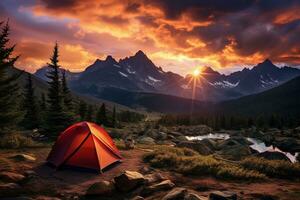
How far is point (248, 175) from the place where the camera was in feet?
50.0

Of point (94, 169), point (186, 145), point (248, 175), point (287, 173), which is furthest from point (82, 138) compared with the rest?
point (186, 145)

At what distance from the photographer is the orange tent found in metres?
16.8

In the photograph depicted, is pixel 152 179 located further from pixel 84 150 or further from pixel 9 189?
pixel 9 189

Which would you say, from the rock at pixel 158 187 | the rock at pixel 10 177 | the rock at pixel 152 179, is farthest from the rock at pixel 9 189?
the rock at pixel 152 179

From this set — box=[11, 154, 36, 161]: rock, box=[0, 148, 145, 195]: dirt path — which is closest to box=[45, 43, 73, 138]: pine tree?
box=[0, 148, 145, 195]: dirt path

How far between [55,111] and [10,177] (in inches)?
851

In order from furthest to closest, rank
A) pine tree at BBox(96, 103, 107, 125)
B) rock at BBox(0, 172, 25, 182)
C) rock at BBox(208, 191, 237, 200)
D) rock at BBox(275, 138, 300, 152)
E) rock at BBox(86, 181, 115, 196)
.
→ pine tree at BBox(96, 103, 107, 125)
rock at BBox(275, 138, 300, 152)
rock at BBox(0, 172, 25, 182)
rock at BBox(86, 181, 115, 196)
rock at BBox(208, 191, 237, 200)

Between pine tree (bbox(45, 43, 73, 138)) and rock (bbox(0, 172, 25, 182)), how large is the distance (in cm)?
2034

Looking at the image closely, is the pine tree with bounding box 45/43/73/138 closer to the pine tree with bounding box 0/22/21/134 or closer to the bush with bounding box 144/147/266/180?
the pine tree with bounding box 0/22/21/134

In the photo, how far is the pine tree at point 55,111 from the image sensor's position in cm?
3409

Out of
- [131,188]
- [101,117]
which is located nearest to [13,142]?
[131,188]

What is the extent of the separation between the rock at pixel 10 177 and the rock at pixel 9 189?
75cm

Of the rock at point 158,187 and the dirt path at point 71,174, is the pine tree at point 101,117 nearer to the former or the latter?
the dirt path at point 71,174

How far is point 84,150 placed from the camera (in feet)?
56.2
